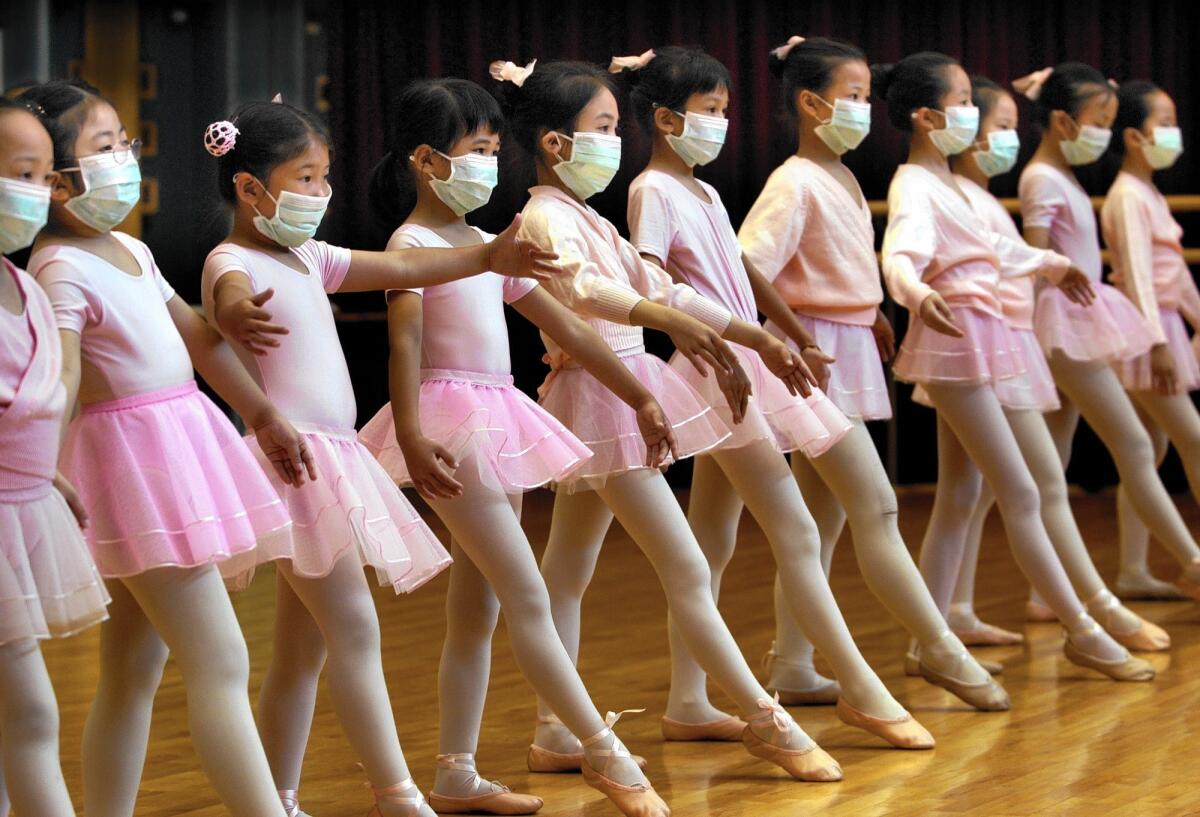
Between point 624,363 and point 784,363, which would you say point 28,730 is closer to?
point 624,363

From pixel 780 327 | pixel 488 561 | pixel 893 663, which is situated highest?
pixel 780 327

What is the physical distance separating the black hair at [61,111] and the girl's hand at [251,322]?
0.94ft

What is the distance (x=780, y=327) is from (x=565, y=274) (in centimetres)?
72

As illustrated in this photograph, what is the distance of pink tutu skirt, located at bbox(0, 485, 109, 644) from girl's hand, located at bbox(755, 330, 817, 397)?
127cm

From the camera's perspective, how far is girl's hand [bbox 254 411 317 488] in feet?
8.35

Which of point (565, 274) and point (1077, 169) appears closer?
point (565, 274)

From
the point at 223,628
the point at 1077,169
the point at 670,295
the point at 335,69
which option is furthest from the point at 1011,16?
the point at 223,628

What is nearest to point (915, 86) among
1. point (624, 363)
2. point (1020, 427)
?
point (1020, 427)

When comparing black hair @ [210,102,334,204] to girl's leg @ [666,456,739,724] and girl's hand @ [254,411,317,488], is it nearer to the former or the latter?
girl's hand @ [254,411,317,488]

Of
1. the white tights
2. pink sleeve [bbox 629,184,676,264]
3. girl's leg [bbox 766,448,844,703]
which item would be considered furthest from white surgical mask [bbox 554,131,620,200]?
the white tights

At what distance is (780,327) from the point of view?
12.0ft

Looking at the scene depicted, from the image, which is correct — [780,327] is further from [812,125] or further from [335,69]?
[335,69]

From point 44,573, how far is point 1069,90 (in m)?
3.29

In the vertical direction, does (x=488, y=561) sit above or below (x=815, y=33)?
below
